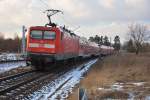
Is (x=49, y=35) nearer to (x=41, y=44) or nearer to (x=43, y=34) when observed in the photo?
(x=43, y=34)

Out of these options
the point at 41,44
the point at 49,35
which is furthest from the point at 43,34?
the point at 41,44

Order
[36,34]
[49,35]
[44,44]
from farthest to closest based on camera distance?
[36,34]
[49,35]
[44,44]

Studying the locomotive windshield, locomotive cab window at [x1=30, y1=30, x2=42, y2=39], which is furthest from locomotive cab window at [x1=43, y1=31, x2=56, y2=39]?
locomotive cab window at [x1=30, y1=30, x2=42, y2=39]

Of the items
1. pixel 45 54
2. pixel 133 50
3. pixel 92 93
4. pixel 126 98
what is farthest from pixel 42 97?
pixel 133 50

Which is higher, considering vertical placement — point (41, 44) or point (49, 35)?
point (49, 35)

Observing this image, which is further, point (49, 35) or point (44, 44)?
point (49, 35)

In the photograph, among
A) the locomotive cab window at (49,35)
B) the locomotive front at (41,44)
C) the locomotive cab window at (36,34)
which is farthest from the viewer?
the locomotive cab window at (36,34)

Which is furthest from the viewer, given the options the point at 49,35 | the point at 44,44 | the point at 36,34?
the point at 36,34

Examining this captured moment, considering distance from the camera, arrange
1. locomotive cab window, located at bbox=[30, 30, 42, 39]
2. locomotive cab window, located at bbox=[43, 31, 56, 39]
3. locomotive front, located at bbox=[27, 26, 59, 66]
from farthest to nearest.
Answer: locomotive cab window, located at bbox=[30, 30, 42, 39], locomotive cab window, located at bbox=[43, 31, 56, 39], locomotive front, located at bbox=[27, 26, 59, 66]

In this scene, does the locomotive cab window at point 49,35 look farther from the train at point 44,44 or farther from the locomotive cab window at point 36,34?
the locomotive cab window at point 36,34

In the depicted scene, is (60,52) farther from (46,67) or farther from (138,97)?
(138,97)

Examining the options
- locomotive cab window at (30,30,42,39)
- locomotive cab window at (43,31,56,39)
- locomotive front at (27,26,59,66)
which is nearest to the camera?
locomotive front at (27,26,59,66)

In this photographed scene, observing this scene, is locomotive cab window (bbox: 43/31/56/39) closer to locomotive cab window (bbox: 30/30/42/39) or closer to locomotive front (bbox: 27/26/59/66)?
locomotive front (bbox: 27/26/59/66)

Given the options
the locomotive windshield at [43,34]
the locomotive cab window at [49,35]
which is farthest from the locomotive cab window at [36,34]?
the locomotive cab window at [49,35]
